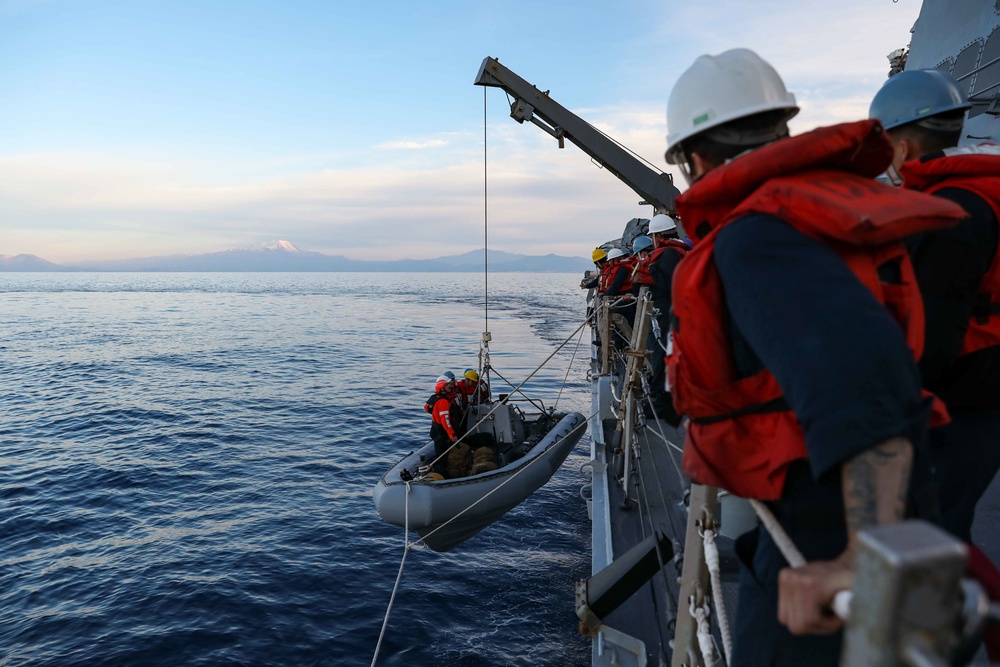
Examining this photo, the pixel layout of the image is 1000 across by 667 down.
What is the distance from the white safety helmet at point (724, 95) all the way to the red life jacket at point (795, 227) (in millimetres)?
202

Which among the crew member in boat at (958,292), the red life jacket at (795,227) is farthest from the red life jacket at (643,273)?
the red life jacket at (795,227)

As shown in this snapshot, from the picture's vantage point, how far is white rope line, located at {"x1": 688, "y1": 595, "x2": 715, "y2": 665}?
68.9 inches

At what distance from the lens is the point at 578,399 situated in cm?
2275

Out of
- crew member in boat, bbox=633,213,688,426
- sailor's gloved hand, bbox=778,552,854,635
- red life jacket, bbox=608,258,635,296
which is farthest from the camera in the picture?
red life jacket, bbox=608,258,635,296

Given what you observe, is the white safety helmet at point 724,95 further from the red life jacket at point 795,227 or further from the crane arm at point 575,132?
the crane arm at point 575,132

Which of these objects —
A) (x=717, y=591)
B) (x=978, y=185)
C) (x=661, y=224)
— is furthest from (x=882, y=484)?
(x=661, y=224)

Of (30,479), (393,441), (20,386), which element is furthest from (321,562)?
(20,386)

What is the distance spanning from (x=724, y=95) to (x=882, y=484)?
3.02 feet

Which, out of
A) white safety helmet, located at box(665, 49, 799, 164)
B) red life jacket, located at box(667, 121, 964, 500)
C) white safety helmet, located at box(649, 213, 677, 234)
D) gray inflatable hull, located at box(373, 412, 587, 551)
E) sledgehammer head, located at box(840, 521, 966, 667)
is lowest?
gray inflatable hull, located at box(373, 412, 587, 551)

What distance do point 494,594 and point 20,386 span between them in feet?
82.4

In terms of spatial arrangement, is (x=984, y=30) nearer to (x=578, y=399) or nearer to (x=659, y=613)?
(x=659, y=613)

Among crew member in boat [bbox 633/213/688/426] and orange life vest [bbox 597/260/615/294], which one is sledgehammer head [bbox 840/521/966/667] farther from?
orange life vest [bbox 597/260/615/294]

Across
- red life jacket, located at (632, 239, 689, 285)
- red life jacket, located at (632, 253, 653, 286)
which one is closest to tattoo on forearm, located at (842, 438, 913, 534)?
red life jacket, located at (632, 239, 689, 285)

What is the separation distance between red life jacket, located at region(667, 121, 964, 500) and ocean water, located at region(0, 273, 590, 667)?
7189 mm
